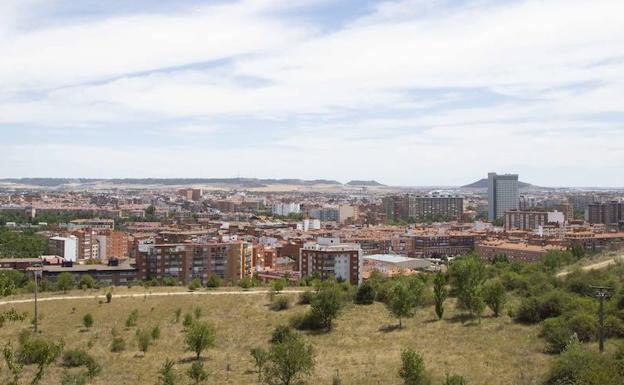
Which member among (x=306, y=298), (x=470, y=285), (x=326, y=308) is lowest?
A: (x=306, y=298)

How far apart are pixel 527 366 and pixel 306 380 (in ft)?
21.8

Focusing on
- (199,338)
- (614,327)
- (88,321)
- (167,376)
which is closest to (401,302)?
(614,327)

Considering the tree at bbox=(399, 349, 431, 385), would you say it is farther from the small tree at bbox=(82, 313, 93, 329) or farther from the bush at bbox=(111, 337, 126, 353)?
the small tree at bbox=(82, 313, 93, 329)

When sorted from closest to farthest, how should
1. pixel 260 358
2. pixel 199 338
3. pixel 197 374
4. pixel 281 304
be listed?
pixel 197 374, pixel 260 358, pixel 199 338, pixel 281 304

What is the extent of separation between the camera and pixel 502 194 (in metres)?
172

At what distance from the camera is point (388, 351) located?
24844 mm

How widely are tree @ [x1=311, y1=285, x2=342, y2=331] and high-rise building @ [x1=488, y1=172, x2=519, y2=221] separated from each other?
482ft

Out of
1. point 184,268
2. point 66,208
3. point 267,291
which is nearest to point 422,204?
point 66,208

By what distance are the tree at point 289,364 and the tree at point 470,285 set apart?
8545mm

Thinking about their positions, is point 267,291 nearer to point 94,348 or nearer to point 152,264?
point 94,348

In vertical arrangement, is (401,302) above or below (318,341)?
above

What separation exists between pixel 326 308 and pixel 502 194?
5917 inches

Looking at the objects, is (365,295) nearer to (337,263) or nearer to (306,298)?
(306,298)

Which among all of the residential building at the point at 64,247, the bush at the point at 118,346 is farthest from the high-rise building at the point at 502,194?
the bush at the point at 118,346
